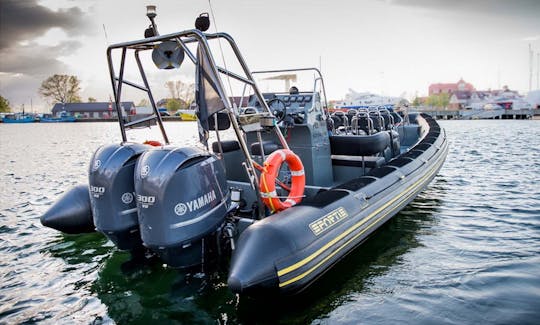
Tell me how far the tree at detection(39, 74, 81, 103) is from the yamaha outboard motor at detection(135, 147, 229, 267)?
8399 cm

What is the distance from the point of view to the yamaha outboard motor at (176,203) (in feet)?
11.0

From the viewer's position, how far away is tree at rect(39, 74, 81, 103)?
7634 centimetres

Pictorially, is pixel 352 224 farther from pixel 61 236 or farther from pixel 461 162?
pixel 461 162

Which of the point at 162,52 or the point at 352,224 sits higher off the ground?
the point at 162,52

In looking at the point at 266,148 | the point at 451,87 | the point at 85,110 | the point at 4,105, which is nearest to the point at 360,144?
the point at 266,148

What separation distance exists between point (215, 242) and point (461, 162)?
1085cm

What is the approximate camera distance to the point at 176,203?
11.0 ft

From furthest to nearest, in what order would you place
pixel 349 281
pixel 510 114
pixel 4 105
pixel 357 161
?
pixel 4 105
pixel 510 114
pixel 357 161
pixel 349 281

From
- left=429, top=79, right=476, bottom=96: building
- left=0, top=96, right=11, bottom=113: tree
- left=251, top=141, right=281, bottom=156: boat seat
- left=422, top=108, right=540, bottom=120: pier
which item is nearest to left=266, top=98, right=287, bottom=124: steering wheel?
left=251, top=141, right=281, bottom=156: boat seat

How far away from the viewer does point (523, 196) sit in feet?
25.1

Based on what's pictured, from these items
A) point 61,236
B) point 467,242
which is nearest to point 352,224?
point 467,242

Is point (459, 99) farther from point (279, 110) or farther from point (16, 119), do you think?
point (279, 110)

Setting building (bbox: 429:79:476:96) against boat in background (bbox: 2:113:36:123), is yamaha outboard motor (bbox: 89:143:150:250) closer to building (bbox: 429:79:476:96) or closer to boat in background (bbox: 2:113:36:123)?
boat in background (bbox: 2:113:36:123)

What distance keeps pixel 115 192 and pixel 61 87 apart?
280ft
